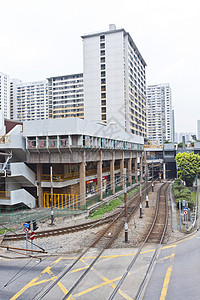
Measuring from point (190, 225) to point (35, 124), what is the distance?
890 inches

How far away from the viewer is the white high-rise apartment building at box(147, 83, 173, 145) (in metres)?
176

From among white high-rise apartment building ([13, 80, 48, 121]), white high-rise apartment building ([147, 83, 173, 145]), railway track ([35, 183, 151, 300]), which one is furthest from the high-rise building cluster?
white high-rise apartment building ([147, 83, 173, 145])

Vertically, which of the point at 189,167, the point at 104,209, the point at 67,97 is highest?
the point at 67,97

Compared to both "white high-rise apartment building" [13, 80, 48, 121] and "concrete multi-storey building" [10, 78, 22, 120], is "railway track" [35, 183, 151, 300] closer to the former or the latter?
"white high-rise apartment building" [13, 80, 48, 121]

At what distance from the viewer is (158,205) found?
3697 cm

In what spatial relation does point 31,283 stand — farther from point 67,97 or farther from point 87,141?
point 67,97

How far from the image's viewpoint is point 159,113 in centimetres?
17900

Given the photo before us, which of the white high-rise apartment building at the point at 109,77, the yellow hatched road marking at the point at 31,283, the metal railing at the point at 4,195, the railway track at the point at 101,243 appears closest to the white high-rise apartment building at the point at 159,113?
the white high-rise apartment building at the point at 109,77

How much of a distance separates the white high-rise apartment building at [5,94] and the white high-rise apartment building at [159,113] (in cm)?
9887

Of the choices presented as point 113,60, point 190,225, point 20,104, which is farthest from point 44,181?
point 20,104

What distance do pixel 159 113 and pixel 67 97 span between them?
8699 cm

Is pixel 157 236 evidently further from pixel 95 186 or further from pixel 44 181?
pixel 95 186

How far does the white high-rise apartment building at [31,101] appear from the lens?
155m

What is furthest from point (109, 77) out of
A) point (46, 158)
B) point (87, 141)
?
point (46, 158)
